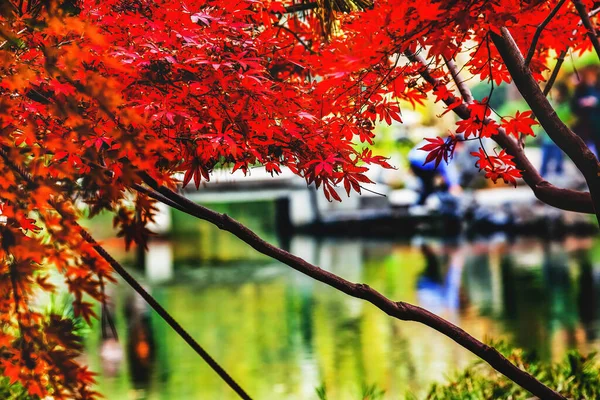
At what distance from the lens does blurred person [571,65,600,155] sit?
13000 mm

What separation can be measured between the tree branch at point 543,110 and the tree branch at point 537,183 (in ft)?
0.84

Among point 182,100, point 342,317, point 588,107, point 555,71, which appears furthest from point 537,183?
point 588,107

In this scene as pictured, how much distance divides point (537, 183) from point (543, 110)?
20.4 inches

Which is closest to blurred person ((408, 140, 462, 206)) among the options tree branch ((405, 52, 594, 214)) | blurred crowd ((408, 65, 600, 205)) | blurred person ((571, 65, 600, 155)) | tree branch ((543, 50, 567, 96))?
blurred crowd ((408, 65, 600, 205))

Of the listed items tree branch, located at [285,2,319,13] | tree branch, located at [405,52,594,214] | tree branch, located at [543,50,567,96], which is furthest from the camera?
tree branch, located at [285,2,319,13]

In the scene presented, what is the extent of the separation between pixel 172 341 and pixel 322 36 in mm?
4492

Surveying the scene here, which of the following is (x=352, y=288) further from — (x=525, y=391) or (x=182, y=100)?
(x=525, y=391)

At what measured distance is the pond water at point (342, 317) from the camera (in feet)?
18.6

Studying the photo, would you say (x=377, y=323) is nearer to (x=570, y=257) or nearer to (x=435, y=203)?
(x=570, y=257)

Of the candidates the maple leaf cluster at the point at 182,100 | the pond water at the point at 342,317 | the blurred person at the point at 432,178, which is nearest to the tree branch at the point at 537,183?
the maple leaf cluster at the point at 182,100

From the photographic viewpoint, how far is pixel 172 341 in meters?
7.16

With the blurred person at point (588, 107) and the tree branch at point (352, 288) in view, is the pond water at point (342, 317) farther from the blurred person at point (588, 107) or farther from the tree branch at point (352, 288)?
the blurred person at point (588, 107)

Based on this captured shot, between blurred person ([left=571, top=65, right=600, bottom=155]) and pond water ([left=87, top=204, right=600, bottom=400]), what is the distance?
1995 mm

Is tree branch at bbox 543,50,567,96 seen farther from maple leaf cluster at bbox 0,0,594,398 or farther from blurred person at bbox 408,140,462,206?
blurred person at bbox 408,140,462,206
